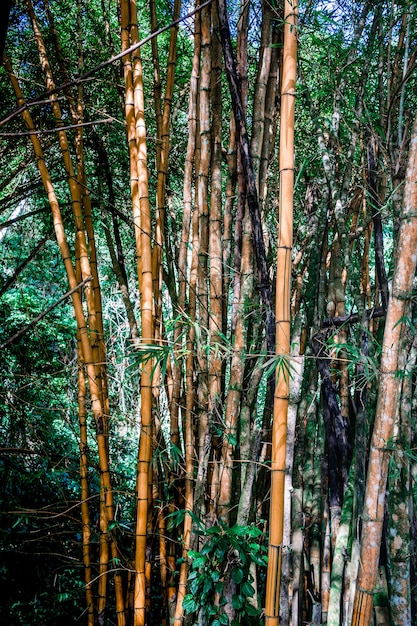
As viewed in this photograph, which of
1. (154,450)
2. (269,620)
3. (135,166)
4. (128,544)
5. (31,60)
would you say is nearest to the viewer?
(269,620)

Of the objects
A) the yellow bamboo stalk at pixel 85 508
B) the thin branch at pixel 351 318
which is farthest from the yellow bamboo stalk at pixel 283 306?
the yellow bamboo stalk at pixel 85 508

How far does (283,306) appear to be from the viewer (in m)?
1.42

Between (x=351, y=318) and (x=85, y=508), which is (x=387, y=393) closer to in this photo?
(x=351, y=318)

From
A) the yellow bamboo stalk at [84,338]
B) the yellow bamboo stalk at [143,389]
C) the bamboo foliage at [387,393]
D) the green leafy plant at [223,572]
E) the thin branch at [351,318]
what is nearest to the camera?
the bamboo foliage at [387,393]

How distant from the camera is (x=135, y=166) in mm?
2096

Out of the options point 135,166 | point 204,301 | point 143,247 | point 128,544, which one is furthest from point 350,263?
point 128,544

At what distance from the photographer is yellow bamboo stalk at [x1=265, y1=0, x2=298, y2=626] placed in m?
1.40

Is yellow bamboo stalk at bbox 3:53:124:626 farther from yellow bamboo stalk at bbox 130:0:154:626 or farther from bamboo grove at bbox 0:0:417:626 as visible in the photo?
yellow bamboo stalk at bbox 130:0:154:626

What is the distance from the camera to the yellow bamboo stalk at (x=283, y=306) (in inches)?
55.2

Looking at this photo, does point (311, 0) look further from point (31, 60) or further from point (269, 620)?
point (269, 620)

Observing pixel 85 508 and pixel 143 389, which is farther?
pixel 85 508

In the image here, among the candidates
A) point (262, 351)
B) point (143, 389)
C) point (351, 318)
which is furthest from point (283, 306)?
point (143, 389)

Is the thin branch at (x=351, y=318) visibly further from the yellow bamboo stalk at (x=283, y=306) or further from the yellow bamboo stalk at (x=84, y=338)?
the yellow bamboo stalk at (x=84, y=338)

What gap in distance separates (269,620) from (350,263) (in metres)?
1.16
